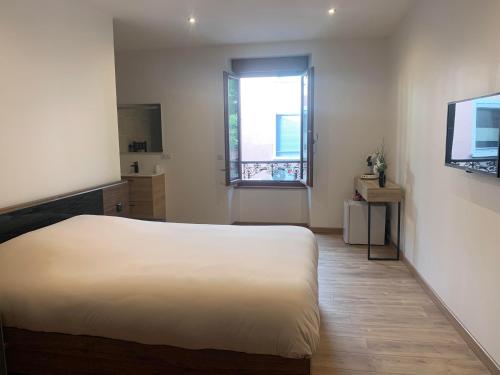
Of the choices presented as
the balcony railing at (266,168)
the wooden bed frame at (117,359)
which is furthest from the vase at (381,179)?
the wooden bed frame at (117,359)

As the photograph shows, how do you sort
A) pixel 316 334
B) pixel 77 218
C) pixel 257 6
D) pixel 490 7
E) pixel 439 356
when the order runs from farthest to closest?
pixel 257 6 < pixel 77 218 < pixel 439 356 < pixel 490 7 < pixel 316 334

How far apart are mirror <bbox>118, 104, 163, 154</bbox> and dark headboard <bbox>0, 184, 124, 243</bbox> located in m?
2.08

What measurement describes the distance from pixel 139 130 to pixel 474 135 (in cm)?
456

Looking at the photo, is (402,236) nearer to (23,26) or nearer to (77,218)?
(77,218)

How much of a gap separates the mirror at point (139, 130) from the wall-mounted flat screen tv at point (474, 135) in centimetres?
401

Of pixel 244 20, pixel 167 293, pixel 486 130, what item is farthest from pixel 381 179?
pixel 167 293

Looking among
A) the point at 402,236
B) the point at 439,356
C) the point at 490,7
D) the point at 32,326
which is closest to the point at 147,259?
the point at 32,326

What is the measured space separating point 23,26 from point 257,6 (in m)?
2.03

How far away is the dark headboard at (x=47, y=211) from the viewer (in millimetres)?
2453

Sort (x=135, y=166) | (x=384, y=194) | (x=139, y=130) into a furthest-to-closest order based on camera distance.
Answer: (x=139, y=130) < (x=135, y=166) < (x=384, y=194)

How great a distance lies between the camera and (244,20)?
3975 millimetres

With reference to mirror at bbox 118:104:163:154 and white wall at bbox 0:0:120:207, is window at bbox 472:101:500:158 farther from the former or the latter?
mirror at bbox 118:104:163:154

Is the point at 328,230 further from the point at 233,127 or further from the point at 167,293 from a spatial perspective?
the point at 167,293

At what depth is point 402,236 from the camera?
13.3 feet
